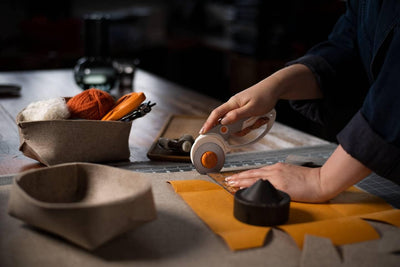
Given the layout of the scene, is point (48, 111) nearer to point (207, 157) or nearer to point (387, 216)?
point (207, 157)

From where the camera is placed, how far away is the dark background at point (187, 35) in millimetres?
4340

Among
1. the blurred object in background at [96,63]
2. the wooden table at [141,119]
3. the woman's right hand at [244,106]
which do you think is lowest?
the wooden table at [141,119]

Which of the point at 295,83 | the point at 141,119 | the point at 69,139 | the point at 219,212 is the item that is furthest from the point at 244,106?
the point at 141,119

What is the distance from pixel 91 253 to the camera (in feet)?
2.28

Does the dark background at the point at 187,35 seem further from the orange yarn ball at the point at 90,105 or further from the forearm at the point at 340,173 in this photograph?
the forearm at the point at 340,173

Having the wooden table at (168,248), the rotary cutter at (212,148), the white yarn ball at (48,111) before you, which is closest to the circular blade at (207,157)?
the rotary cutter at (212,148)

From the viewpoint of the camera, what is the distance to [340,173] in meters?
0.89

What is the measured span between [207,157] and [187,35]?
5041mm

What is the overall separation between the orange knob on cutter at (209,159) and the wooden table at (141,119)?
0.69 ft

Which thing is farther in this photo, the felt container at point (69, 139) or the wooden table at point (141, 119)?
the wooden table at point (141, 119)

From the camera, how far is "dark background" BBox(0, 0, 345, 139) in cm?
434

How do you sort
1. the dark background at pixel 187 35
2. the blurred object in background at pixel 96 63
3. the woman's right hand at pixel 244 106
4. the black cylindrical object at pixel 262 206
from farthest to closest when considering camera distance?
the dark background at pixel 187 35, the blurred object in background at pixel 96 63, the woman's right hand at pixel 244 106, the black cylindrical object at pixel 262 206

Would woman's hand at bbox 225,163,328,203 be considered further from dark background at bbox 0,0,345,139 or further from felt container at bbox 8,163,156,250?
dark background at bbox 0,0,345,139

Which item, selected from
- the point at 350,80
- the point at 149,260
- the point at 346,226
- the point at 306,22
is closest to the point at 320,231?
the point at 346,226
